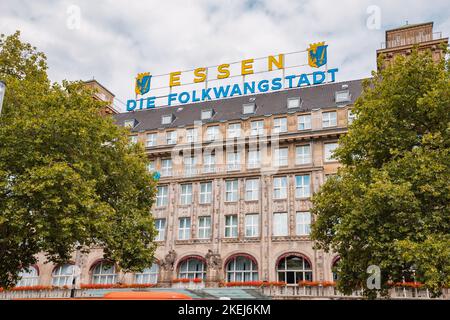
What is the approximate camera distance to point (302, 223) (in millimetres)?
41656

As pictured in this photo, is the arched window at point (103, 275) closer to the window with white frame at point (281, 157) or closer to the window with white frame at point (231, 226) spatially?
the window with white frame at point (231, 226)

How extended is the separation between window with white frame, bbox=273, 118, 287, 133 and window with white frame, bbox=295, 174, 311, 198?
5.45m

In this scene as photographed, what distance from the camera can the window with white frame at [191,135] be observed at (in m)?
49.1

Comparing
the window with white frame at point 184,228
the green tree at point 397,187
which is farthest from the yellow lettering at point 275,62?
the green tree at point 397,187

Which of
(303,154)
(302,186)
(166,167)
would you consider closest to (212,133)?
(166,167)

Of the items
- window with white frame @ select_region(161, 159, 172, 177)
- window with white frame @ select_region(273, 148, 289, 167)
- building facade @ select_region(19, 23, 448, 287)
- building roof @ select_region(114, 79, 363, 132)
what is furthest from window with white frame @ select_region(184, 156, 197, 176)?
window with white frame @ select_region(273, 148, 289, 167)

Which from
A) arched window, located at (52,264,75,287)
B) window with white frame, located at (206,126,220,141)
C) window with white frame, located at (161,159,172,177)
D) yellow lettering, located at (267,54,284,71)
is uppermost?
yellow lettering, located at (267,54,284,71)

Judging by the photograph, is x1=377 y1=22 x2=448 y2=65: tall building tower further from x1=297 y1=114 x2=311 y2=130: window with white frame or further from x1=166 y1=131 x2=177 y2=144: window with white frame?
x1=166 y1=131 x2=177 y2=144: window with white frame

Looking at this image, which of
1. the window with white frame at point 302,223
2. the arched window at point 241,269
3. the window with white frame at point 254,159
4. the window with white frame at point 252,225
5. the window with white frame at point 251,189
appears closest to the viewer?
the window with white frame at point 302,223

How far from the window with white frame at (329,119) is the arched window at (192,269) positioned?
18.5 meters

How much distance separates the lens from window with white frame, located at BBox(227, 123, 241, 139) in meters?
47.3

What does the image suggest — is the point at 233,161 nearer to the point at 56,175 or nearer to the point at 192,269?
the point at 192,269

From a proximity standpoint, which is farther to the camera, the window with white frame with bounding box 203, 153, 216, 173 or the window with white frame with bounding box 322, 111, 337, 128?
the window with white frame with bounding box 203, 153, 216, 173
